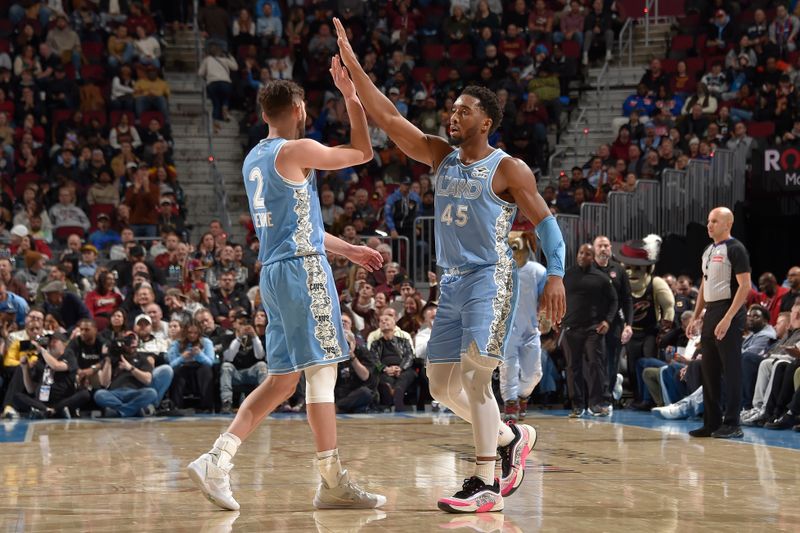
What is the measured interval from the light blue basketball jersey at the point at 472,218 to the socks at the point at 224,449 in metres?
1.34

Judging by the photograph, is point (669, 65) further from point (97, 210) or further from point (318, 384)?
point (318, 384)

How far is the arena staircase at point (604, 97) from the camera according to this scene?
19469 mm

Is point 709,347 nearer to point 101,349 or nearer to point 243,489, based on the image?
point 243,489

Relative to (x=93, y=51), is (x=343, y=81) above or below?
below

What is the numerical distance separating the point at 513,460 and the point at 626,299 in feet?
21.9

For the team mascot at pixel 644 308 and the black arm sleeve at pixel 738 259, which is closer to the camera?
the black arm sleeve at pixel 738 259

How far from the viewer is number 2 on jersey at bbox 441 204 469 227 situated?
222 inches

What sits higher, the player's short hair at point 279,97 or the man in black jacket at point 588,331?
the player's short hair at point 279,97

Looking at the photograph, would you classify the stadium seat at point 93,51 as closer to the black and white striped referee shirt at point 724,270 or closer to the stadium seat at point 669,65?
the stadium seat at point 669,65

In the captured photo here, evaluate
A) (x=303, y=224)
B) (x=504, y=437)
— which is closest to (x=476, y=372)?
(x=504, y=437)

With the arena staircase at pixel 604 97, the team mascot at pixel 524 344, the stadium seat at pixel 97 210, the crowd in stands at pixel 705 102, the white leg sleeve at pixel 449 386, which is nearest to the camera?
the white leg sleeve at pixel 449 386

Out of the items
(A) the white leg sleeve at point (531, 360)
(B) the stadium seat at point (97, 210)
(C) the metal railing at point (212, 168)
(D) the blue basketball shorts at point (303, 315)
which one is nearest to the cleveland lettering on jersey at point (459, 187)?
(D) the blue basketball shorts at point (303, 315)

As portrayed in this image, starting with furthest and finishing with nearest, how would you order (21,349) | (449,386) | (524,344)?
(21,349) < (524,344) < (449,386)

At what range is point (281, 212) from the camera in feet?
18.3
